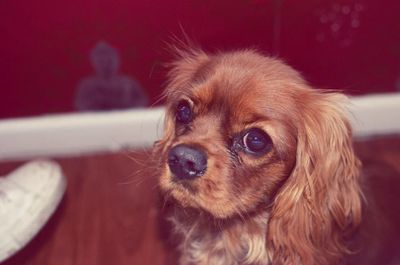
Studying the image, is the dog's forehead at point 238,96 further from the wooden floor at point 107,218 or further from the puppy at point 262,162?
the wooden floor at point 107,218

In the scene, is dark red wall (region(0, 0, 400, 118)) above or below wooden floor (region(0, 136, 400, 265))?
above

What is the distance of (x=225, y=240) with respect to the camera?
6.48ft

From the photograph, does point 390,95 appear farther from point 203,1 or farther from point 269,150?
point 269,150

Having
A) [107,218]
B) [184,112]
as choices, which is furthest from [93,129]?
[184,112]

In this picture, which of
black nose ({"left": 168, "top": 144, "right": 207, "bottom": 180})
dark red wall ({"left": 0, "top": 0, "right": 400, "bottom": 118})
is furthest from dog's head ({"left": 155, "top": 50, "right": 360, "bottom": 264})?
dark red wall ({"left": 0, "top": 0, "right": 400, "bottom": 118})

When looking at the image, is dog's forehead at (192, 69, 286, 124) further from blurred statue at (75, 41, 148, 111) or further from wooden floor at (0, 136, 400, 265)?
blurred statue at (75, 41, 148, 111)

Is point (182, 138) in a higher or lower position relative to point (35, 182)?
higher

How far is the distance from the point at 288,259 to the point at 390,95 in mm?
1288

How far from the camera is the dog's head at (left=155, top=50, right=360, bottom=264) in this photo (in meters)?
1.69

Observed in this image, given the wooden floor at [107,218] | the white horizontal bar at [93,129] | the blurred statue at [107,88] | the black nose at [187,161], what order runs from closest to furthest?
the black nose at [187,161]
the wooden floor at [107,218]
the blurred statue at [107,88]
the white horizontal bar at [93,129]

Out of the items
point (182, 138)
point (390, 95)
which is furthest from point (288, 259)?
point (390, 95)

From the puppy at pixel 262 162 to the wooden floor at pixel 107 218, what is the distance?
1.34 feet

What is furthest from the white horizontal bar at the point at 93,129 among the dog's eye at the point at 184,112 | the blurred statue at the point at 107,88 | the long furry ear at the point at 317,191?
the long furry ear at the point at 317,191

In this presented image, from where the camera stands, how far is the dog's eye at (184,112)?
183 centimetres
